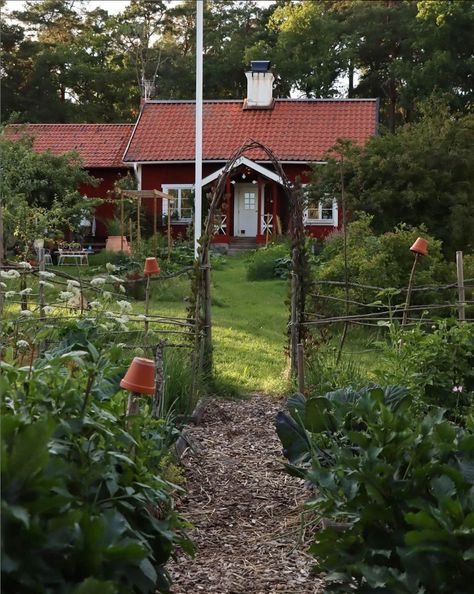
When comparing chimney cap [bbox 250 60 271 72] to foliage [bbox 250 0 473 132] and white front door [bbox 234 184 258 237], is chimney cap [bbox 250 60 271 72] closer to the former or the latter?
white front door [bbox 234 184 258 237]

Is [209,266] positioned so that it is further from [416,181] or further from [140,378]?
[416,181]

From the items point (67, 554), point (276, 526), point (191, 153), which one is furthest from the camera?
point (191, 153)

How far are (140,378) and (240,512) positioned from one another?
207 cm

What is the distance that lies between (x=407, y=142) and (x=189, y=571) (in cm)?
1365

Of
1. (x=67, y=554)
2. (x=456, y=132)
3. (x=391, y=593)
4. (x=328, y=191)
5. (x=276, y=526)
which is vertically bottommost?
(x=276, y=526)

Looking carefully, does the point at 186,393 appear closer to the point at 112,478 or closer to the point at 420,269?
the point at 112,478

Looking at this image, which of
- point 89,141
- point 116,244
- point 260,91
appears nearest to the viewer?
point 116,244

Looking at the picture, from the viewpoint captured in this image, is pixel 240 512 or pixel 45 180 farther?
pixel 45 180

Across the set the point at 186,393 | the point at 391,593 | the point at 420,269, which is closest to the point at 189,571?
the point at 391,593

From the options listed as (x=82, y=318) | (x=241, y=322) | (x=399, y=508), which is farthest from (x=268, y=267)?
(x=399, y=508)

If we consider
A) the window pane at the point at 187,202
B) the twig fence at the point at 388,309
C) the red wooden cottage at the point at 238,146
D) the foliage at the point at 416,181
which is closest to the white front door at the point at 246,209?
the red wooden cottage at the point at 238,146

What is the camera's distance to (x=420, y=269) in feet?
33.9

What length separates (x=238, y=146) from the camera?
25047 millimetres

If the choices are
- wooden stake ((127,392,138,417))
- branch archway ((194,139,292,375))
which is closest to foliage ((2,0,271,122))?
branch archway ((194,139,292,375))
